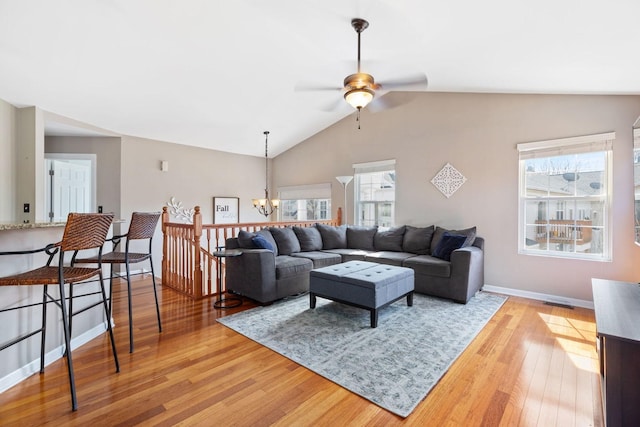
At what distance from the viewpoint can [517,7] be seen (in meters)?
2.07

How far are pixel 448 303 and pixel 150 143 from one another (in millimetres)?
5356

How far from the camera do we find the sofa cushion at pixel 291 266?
3.67m

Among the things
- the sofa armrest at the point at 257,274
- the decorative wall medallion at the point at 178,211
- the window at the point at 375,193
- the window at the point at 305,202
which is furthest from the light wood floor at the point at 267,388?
the window at the point at 305,202

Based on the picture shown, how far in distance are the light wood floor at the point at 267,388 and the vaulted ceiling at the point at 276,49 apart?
2426mm

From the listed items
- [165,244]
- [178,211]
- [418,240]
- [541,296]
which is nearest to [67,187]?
[178,211]

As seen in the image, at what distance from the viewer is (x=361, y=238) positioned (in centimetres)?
514

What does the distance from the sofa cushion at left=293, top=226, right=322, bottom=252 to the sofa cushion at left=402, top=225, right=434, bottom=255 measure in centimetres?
137

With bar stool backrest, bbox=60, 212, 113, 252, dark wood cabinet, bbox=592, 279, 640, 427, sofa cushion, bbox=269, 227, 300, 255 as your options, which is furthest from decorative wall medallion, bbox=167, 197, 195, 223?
dark wood cabinet, bbox=592, 279, 640, 427

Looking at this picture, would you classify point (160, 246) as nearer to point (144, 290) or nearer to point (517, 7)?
point (144, 290)

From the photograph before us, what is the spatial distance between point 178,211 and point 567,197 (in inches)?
237

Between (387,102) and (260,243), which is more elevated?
(387,102)

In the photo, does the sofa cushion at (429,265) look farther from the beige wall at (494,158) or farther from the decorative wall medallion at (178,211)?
the decorative wall medallion at (178,211)

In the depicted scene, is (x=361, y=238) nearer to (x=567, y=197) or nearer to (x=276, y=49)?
(x=567, y=197)

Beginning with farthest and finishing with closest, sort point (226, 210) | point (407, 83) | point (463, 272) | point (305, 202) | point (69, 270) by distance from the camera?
point (305, 202)
point (226, 210)
point (463, 272)
point (407, 83)
point (69, 270)
